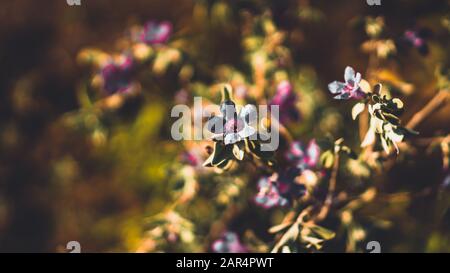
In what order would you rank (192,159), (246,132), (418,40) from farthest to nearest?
(192,159) → (418,40) → (246,132)

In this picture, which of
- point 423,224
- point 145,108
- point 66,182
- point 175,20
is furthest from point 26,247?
point 423,224

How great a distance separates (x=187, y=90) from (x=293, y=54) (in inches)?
16.5

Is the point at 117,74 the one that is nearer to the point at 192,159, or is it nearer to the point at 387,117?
the point at 192,159

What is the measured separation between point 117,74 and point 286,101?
1.92 feet

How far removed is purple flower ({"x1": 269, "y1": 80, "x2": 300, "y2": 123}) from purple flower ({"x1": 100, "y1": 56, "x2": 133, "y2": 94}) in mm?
506

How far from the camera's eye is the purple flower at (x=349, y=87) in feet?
3.18

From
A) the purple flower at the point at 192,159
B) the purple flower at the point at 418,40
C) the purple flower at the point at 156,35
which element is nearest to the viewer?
the purple flower at the point at 418,40

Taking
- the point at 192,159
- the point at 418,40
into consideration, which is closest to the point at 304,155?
the point at 192,159

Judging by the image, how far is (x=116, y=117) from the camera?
173 cm

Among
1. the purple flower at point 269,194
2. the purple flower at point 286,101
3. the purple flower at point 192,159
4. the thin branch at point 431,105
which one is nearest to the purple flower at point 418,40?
the thin branch at point 431,105

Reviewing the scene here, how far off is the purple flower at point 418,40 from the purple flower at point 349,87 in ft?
1.43

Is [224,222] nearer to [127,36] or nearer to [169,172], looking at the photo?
[169,172]

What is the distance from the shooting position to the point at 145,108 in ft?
5.84

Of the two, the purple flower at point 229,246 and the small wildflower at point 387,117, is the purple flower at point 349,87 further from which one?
the purple flower at point 229,246
